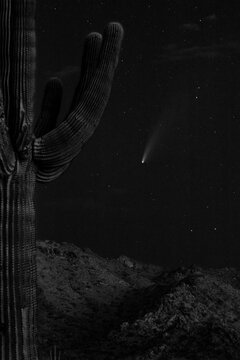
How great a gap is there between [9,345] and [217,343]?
143 inches

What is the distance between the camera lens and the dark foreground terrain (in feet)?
28.0

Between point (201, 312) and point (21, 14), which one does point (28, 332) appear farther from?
point (201, 312)

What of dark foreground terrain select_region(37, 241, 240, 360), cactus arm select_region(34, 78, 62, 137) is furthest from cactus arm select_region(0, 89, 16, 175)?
dark foreground terrain select_region(37, 241, 240, 360)

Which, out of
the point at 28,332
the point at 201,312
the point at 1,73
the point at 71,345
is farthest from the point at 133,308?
the point at 1,73

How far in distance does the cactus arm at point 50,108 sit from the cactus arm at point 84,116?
1.46 feet

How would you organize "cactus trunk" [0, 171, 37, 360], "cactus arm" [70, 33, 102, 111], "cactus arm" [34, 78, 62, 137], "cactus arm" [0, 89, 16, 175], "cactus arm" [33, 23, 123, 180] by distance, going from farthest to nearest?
1. "cactus arm" [34, 78, 62, 137]
2. "cactus arm" [70, 33, 102, 111]
3. "cactus arm" [33, 23, 123, 180]
4. "cactus trunk" [0, 171, 37, 360]
5. "cactus arm" [0, 89, 16, 175]

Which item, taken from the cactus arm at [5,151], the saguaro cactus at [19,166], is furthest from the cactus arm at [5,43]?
the cactus arm at [5,151]

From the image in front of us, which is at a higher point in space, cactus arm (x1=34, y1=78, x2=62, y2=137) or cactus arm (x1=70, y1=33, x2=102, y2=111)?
cactus arm (x1=70, y1=33, x2=102, y2=111)

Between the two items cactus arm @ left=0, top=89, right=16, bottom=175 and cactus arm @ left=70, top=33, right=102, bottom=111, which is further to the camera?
cactus arm @ left=70, top=33, right=102, bottom=111

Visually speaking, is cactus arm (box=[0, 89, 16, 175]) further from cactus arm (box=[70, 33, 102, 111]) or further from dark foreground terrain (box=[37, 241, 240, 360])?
dark foreground terrain (box=[37, 241, 240, 360])

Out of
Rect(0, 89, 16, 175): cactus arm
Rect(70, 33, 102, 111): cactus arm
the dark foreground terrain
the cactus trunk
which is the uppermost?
Rect(70, 33, 102, 111): cactus arm

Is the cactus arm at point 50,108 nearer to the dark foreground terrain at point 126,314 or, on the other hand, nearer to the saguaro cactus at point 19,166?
the saguaro cactus at point 19,166

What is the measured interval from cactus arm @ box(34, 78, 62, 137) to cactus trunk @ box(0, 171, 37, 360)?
983mm

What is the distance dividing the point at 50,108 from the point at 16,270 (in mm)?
2058
